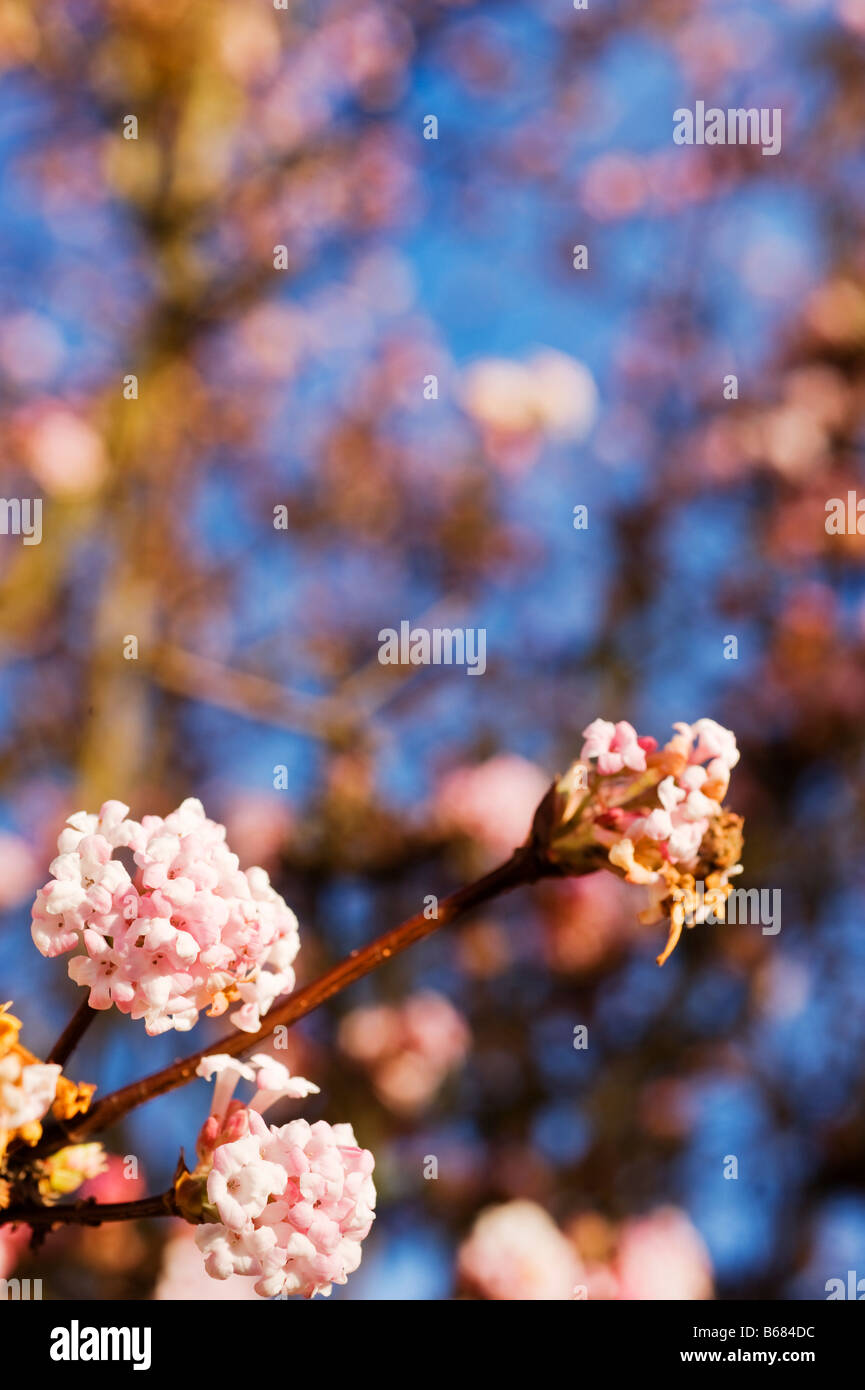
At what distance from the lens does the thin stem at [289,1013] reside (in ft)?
3.31

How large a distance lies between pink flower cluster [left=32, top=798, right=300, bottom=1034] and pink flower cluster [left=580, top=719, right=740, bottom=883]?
322 mm

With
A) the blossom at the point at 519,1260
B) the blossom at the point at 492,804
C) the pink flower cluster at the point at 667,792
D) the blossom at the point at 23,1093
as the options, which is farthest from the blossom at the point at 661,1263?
the blossom at the point at 23,1093

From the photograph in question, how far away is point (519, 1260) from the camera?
271 centimetres

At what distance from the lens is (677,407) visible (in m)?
6.43

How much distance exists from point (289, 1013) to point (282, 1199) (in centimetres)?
16

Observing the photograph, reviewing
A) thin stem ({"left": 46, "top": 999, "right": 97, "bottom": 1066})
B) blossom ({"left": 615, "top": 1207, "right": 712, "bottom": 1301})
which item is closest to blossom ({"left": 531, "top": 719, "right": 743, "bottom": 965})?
thin stem ({"left": 46, "top": 999, "right": 97, "bottom": 1066})

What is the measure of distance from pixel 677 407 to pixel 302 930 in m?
3.77

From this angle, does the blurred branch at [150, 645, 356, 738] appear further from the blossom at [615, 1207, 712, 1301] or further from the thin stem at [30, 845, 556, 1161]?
the thin stem at [30, 845, 556, 1161]

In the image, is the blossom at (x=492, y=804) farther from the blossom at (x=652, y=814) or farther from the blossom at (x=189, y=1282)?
the blossom at (x=652, y=814)

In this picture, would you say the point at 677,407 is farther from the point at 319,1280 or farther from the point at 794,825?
the point at 319,1280

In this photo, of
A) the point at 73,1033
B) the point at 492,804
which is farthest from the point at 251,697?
the point at 73,1033

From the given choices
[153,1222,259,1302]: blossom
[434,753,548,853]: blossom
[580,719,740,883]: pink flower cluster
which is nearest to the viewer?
[580,719,740,883]: pink flower cluster

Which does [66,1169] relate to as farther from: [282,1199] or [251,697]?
[251,697]

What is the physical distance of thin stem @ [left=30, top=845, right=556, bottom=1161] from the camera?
1010mm
